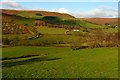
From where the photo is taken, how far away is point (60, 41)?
74000 mm

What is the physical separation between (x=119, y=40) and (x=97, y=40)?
5747mm

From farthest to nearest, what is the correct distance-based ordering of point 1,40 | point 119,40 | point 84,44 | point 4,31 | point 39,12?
point 39,12
point 4,31
point 1,40
point 84,44
point 119,40

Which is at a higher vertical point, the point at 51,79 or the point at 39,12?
the point at 39,12

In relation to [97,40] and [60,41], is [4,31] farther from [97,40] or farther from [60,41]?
[97,40]

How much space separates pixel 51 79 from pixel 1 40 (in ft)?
192

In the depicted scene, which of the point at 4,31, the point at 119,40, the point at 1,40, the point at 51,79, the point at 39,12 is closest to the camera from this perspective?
the point at 51,79

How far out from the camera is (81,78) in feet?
51.2

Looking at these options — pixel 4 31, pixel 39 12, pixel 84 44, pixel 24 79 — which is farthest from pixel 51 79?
pixel 39 12

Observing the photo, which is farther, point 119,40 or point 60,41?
point 60,41

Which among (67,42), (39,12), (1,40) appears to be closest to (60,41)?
(67,42)

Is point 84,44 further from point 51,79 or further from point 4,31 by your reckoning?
point 51,79

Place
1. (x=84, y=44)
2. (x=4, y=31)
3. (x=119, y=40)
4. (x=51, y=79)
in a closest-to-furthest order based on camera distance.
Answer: (x=51, y=79) < (x=119, y=40) < (x=84, y=44) < (x=4, y=31)

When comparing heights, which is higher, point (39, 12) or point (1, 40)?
point (39, 12)

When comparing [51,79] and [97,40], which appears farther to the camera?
[97,40]
